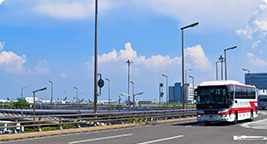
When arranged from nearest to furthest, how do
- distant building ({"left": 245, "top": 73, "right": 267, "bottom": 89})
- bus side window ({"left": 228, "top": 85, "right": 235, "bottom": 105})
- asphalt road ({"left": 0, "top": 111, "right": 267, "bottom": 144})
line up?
asphalt road ({"left": 0, "top": 111, "right": 267, "bottom": 144})
bus side window ({"left": 228, "top": 85, "right": 235, "bottom": 105})
distant building ({"left": 245, "top": 73, "right": 267, "bottom": 89})

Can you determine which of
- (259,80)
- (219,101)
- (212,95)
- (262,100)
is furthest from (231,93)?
(259,80)

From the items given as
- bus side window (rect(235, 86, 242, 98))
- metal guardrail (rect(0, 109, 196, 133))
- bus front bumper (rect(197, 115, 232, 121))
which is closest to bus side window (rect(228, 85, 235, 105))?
bus side window (rect(235, 86, 242, 98))

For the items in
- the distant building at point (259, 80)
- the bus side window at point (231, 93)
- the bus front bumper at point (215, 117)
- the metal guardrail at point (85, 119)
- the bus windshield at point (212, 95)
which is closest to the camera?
the metal guardrail at point (85, 119)

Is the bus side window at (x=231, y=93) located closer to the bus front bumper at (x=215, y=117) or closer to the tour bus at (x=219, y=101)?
the tour bus at (x=219, y=101)

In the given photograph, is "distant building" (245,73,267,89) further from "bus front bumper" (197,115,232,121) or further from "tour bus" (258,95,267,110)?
"bus front bumper" (197,115,232,121)

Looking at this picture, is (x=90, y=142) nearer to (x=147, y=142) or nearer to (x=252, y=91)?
(x=147, y=142)

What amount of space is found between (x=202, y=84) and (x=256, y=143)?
12.4m

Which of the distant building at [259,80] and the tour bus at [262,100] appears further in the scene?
the distant building at [259,80]

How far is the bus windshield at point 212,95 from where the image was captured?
76.1ft

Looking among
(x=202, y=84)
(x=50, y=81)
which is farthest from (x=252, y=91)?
(x=50, y=81)

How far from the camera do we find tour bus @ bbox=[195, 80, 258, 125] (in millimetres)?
22984

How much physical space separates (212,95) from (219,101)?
2.25 ft

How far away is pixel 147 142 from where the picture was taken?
509 inches

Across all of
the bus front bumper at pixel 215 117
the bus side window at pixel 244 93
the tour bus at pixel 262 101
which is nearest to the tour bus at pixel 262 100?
the tour bus at pixel 262 101
